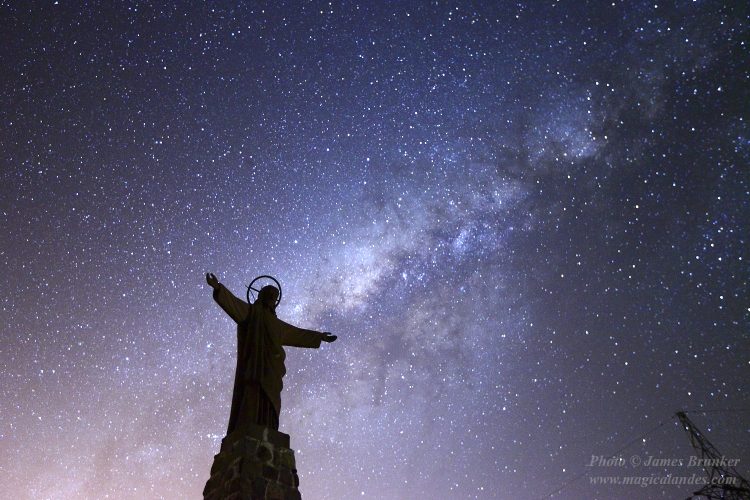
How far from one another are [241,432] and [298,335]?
2180 mm

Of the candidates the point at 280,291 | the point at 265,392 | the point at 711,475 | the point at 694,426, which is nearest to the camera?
the point at 265,392

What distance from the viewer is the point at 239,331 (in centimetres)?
809

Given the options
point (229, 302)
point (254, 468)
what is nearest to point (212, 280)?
point (229, 302)

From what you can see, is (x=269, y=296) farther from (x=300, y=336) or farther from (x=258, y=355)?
(x=258, y=355)

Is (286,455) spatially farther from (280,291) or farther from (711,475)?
(711,475)

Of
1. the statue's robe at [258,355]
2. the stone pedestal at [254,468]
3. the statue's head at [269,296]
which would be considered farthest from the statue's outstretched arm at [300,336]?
the stone pedestal at [254,468]

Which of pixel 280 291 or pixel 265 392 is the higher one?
pixel 280 291

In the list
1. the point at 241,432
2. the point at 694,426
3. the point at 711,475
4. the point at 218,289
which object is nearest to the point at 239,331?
the point at 218,289

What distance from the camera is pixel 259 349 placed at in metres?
7.75

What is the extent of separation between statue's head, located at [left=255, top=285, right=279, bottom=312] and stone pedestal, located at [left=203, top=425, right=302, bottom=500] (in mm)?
2298

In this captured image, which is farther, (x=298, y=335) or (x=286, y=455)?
(x=298, y=335)

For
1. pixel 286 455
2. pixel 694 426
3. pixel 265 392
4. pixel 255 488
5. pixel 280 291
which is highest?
pixel 694 426

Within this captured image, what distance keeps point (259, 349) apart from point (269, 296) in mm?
1142

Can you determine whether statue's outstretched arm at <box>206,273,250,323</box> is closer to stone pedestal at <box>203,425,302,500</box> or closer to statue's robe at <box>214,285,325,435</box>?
statue's robe at <box>214,285,325,435</box>
